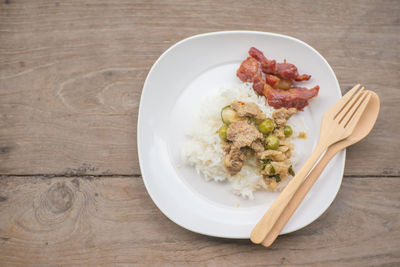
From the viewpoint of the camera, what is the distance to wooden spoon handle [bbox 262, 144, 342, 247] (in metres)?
2.87

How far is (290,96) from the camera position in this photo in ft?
10.1

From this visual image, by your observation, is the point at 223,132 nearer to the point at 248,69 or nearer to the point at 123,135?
the point at 248,69

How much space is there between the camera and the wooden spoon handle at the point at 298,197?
2.87m

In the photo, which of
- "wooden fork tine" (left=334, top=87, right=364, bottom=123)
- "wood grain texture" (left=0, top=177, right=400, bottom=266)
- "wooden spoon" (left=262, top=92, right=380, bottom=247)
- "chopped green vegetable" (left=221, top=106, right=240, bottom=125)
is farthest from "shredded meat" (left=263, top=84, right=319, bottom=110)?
"wood grain texture" (left=0, top=177, right=400, bottom=266)

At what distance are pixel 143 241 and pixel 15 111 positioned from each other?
2027 millimetres

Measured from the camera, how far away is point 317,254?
3117 mm

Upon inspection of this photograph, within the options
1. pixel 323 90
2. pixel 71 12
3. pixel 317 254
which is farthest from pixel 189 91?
pixel 317 254

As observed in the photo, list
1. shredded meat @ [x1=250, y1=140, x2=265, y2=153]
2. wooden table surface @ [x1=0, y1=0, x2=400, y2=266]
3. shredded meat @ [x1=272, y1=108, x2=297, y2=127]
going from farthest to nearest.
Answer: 1. wooden table surface @ [x1=0, y1=0, x2=400, y2=266]
2. shredded meat @ [x1=272, y1=108, x2=297, y2=127]
3. shredded meat @ [x1=250, y1=140, x2=265, y2=153]

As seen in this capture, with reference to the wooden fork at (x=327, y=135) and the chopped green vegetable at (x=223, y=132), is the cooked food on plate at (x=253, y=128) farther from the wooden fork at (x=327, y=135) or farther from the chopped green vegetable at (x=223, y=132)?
the wooden fork at (x=327, y=135)

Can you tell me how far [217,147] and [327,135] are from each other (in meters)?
1.09

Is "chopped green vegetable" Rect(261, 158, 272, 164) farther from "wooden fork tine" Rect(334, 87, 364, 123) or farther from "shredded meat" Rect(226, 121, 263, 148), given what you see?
"wooden fork tine" Rect(334, 87, 364, 123)

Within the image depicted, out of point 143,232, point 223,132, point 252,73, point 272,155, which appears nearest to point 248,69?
point 252,73

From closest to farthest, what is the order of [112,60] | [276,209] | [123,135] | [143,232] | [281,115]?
[276,209], [281,115], [143,232], [123,135], [112,60]

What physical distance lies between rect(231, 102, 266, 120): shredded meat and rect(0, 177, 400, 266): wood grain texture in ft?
4.04
